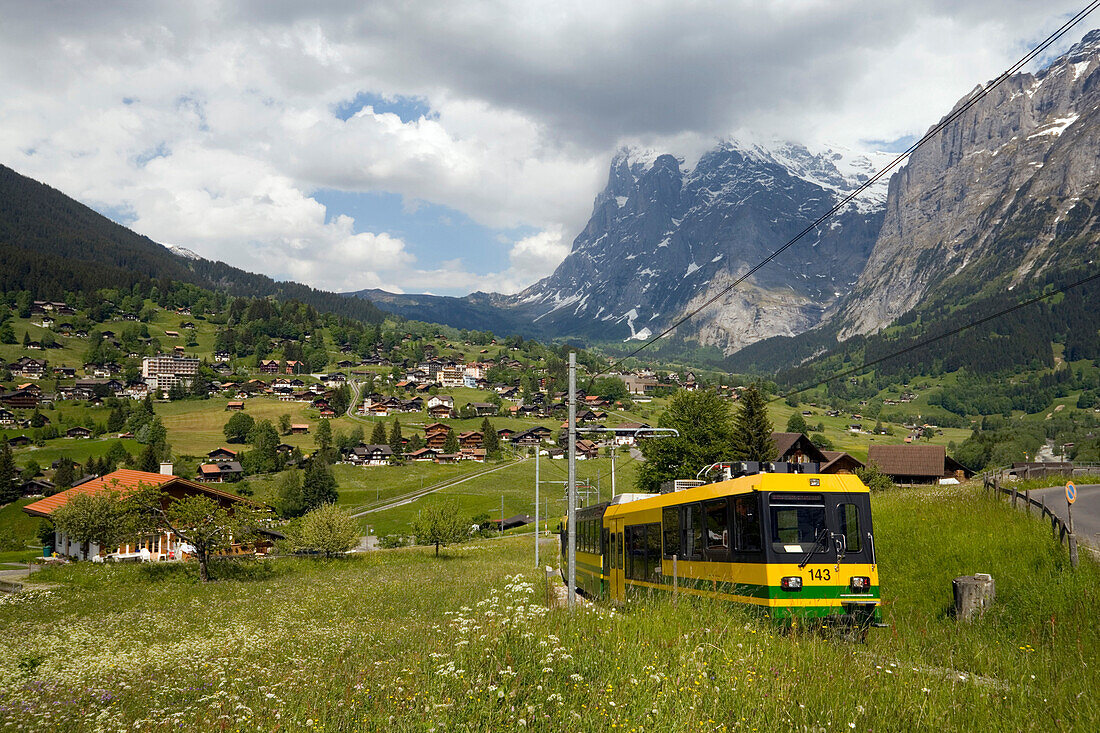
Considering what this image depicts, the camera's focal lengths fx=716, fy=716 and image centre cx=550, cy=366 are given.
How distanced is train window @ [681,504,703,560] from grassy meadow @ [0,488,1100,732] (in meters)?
4.36

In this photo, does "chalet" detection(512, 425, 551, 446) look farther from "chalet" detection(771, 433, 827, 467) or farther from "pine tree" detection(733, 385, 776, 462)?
"pine tree" detection(733, 385, 776, 462)

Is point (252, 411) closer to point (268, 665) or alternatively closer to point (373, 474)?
point (373, 474)

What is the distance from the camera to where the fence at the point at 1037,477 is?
58.1 ft

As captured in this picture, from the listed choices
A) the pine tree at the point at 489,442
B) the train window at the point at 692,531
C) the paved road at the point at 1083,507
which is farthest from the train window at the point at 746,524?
the pine tree at the point at 489,442

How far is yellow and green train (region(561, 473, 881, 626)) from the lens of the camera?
48.7 feet

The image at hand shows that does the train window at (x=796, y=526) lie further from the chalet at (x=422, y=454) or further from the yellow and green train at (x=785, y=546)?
the chalet at (x=422, y=454)

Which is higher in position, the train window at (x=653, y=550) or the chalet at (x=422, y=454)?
the chalet at (x=422, y=454)

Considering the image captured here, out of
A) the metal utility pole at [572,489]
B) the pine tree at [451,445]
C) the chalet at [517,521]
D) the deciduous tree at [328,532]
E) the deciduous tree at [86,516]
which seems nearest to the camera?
the metal utility pole at [572,489]

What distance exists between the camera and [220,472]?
14312cm

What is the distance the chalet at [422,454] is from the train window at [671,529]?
153586 mm

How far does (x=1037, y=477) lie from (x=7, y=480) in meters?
152

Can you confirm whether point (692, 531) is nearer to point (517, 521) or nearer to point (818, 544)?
point (818, 544)

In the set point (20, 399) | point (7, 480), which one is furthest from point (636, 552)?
point (20, 399)

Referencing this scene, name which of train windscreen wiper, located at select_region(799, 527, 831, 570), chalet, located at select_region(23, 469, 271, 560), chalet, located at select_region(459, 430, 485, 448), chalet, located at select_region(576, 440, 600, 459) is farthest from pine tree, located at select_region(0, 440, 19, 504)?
train windscreen wiper, located at select_region(799, 527, 831, 570)
